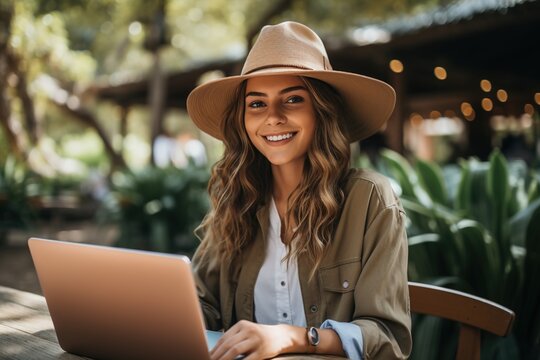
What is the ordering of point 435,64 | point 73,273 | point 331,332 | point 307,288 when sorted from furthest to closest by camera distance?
point 435,64
point 307,288
point 331,332
point 73,273

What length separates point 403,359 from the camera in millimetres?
1394

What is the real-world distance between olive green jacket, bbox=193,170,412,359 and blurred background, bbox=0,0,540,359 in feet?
3.37

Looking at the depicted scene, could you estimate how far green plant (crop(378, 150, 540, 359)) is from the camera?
7.81ft

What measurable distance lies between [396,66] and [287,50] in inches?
304

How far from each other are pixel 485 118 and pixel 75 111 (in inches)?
372

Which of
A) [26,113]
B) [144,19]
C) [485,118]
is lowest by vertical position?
[485,118]

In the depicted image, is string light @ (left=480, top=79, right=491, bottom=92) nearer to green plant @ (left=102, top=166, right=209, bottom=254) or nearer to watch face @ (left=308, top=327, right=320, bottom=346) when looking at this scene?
green plant @ (left=102, top=166, right=209, bottom=254)

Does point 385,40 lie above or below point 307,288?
above

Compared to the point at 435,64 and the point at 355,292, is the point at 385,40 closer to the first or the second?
the point at 435,64

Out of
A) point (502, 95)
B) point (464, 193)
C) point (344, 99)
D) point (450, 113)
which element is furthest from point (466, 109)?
point (344, 99)

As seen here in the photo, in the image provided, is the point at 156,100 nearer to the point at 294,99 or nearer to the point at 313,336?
the point at 294,99

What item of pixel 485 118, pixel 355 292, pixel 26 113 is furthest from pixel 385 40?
pixel 26 113

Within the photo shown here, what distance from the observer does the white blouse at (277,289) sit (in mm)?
1616

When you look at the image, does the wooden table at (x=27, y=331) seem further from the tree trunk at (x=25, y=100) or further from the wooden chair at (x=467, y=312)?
the tree trunk at (x=25, y=100)
